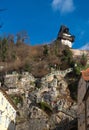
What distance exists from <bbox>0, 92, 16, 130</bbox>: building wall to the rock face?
7128 millimetres

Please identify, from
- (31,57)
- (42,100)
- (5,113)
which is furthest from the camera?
(31,57)

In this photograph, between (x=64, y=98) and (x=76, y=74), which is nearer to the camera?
(x=64, y=98)

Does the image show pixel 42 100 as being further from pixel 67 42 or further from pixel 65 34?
pixel 65 34

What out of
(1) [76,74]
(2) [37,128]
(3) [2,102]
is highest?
(1) [76,74]

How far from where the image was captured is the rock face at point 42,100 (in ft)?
191

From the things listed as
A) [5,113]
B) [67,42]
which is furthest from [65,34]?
[5,113]

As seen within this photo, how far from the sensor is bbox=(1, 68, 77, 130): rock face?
2296 inches

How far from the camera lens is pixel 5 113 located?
47094mm

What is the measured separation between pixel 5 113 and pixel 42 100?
1992 centimetres

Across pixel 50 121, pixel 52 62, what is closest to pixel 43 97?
pixel 50 121

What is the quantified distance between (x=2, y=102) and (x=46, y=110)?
18.9m

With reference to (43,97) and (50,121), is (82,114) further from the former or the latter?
(43,97)

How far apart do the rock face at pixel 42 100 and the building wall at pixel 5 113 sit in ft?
23.4

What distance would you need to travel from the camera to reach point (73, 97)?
224 feet
